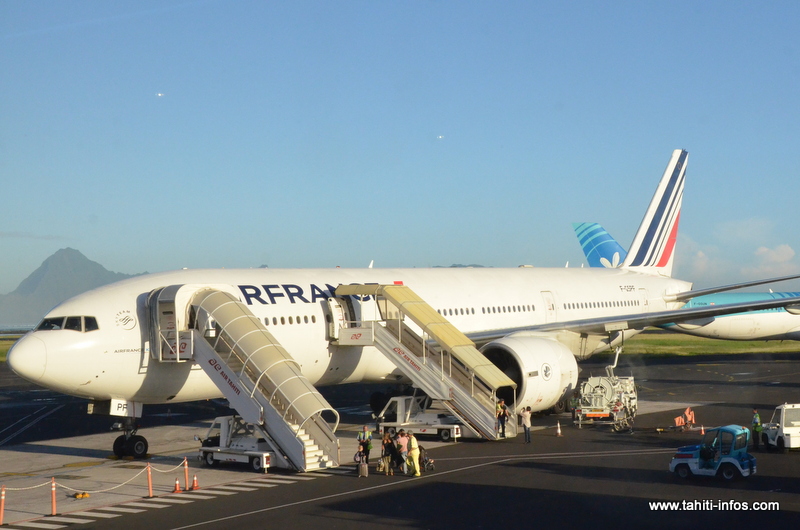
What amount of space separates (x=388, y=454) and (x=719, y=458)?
755 centimetres

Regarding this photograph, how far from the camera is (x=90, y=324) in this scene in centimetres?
2262

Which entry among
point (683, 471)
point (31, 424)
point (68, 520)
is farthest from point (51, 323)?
point (683, 471)

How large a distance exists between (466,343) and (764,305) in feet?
39.3

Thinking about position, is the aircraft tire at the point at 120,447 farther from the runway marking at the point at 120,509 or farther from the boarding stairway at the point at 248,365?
the runway marking at the point at 120,509

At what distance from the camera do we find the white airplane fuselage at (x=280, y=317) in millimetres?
22141

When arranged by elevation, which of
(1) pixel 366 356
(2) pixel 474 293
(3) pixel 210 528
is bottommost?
(3) pixel 210 528

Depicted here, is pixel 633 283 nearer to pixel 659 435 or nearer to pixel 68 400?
pixel 659 435

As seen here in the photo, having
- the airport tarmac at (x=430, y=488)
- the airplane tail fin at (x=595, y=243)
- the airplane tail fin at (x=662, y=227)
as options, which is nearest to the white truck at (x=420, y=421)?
the airport tarmac at (x=430, y=488)

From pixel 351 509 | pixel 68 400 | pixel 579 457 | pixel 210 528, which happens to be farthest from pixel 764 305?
pixel 68 400

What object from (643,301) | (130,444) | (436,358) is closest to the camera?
(130,444)

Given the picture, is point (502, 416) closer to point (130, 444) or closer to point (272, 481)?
point (272, 481)

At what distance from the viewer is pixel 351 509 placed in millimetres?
16859

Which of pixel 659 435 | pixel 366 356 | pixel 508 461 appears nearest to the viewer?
pixel 508 461

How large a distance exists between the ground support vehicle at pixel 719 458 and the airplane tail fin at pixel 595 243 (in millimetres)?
67384
